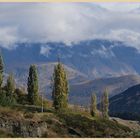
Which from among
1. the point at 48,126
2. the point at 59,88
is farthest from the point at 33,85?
the point at 48,126

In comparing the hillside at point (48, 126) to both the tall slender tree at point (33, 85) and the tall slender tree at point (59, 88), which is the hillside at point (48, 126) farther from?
the tall slender tree at point (33, 85)

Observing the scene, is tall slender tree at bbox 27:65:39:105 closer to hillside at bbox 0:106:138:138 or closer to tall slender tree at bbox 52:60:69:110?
tall slender tree at bbox 52:60:69:110

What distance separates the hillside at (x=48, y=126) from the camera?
93.6 m

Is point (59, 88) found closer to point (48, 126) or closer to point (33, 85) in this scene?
point (33, 85)

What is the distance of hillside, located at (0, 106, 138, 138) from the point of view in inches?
3684

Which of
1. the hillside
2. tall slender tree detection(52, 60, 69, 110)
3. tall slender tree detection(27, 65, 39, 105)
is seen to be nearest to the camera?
the hillside

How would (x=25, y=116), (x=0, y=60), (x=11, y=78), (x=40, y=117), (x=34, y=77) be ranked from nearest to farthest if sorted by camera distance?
(x=25, y=116)
(x=40, y=117)
(x=0, y=60)
(x=34, y=77)
(x=11, y=78)

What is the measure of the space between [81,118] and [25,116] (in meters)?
25.0

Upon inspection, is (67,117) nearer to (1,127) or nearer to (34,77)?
(1,127)

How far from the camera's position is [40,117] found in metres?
110

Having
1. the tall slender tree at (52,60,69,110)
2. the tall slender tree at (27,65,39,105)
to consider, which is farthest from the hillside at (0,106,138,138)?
the tall slender tree at (27,65,39,105)

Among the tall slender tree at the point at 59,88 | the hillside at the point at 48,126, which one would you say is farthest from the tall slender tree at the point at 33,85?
the hillside at the point at 48,126

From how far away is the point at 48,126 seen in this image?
338 ft

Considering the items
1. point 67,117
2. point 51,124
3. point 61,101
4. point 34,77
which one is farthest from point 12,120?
point 34,77
